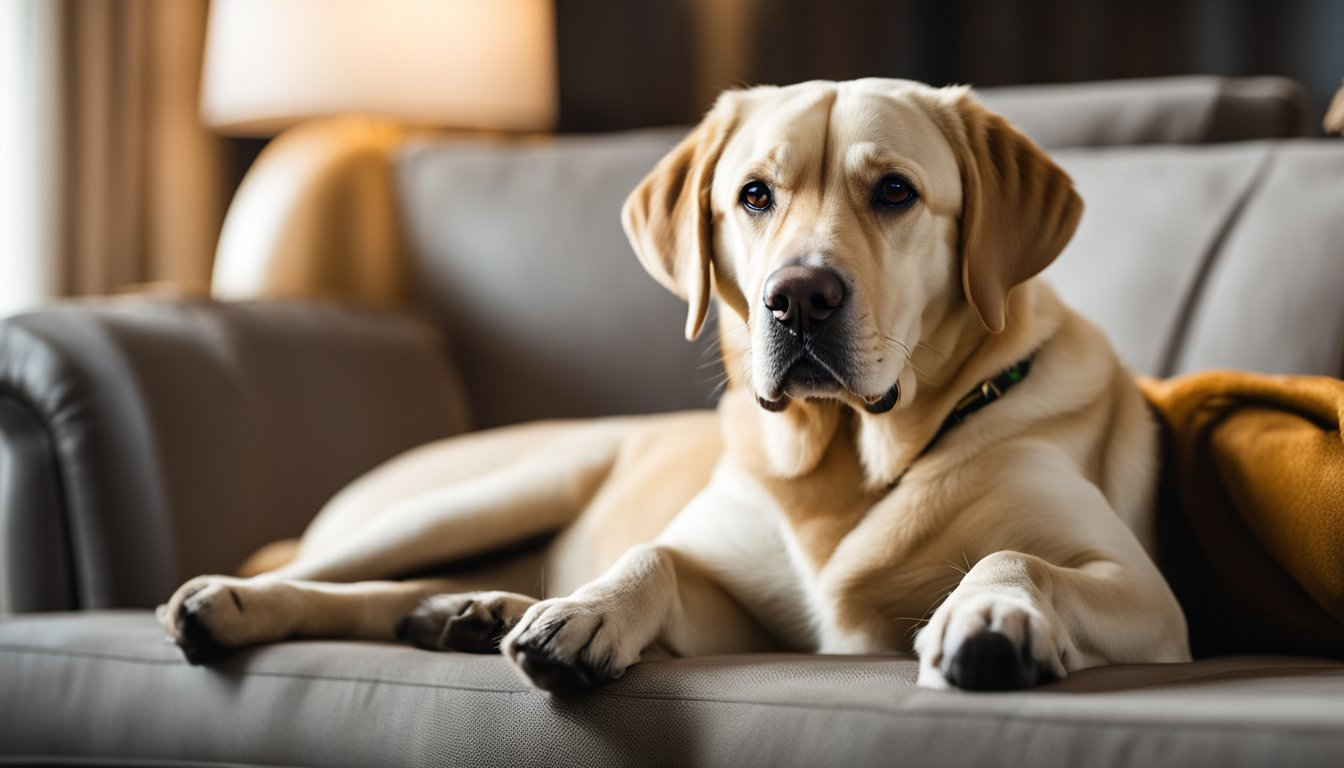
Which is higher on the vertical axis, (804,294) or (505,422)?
(804,294)

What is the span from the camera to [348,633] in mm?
1771

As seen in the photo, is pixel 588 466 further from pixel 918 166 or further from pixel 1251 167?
pixel 1251 167

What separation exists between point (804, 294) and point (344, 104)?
2.39 m

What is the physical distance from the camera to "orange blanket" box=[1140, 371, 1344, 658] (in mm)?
1451

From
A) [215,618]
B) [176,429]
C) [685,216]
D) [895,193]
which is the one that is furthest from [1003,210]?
[176,429]

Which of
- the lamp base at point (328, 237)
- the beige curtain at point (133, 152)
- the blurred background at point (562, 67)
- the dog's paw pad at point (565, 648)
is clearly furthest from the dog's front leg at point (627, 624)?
the beige curtain at point (133, 152)

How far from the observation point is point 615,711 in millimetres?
1266

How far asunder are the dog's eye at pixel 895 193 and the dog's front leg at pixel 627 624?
523mm

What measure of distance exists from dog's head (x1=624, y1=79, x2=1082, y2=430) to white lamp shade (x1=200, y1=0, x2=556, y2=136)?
2019 mm

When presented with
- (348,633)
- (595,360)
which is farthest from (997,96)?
(348,633)

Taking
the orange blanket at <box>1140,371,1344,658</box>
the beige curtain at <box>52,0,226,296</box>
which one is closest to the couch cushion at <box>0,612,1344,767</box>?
the orange blanket at <box>1140,371,1344,658</box>

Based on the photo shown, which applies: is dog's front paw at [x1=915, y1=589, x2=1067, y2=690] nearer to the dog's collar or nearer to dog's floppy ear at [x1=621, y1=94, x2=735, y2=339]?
the dog's collar

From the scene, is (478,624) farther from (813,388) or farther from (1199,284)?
(1199,284)

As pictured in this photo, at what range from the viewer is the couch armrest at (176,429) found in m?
2.02
